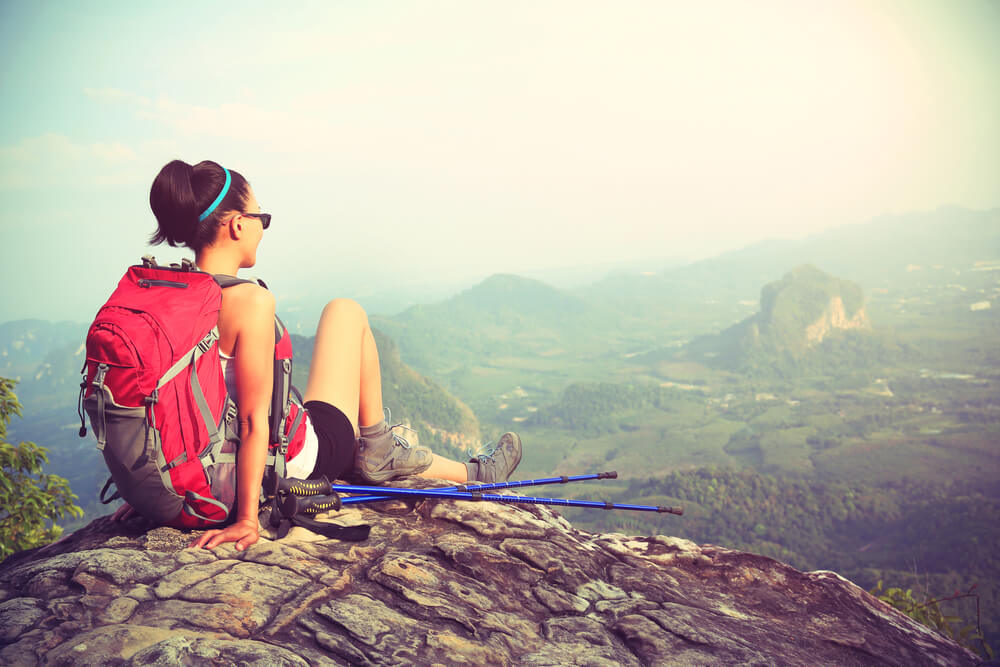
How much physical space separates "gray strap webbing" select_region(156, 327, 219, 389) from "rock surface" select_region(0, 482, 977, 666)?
1138 millimetres

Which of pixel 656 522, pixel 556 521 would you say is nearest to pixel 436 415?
pixel 656 522

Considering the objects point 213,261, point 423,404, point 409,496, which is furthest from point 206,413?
point 423,404

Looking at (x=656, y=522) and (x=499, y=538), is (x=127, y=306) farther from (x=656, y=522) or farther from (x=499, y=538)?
(x=656, y=522)

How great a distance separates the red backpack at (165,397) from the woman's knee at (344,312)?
3.57 feet

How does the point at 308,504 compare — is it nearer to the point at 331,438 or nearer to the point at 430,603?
the point at 331,438

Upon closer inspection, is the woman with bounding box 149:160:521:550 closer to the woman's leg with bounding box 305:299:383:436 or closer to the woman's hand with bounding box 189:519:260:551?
the woman's hand with bounding box 189:519:260:551

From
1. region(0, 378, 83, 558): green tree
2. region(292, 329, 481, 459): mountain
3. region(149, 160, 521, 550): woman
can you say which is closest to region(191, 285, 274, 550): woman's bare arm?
region(149, 160, 521, 550): woman

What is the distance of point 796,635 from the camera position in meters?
4.08

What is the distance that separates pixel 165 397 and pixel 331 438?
1459 millimetres

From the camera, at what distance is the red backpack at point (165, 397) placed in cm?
319

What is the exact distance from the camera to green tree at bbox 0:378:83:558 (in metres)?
8.72

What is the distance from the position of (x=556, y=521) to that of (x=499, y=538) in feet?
4.10

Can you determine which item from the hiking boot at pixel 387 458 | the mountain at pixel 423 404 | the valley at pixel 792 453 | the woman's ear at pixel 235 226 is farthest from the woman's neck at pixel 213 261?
the mountain at pixel 423 404

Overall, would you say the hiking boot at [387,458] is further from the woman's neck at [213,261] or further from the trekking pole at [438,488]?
the woman's neck at [213,261]
